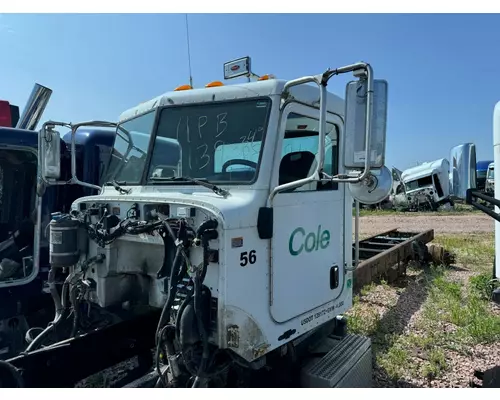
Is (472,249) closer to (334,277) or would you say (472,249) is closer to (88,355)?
(334,277)

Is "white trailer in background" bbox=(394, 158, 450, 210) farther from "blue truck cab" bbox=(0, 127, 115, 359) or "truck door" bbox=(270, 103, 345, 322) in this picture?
"blue truck cab" bbox=(0, 127, 115, 359)

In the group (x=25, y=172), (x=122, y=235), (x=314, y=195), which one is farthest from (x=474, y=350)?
(x=25, y=172)

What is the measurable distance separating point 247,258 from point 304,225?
70cm

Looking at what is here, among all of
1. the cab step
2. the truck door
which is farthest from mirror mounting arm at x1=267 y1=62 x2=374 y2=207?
the cab step

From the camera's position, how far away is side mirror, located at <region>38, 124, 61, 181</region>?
11.7 ft

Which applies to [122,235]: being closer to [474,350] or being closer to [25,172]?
[25,172]

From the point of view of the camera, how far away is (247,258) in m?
2.50

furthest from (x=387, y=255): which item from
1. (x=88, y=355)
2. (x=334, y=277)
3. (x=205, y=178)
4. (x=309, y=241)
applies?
(x=88, y=355)

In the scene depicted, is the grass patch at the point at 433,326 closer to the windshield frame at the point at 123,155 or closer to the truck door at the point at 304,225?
the truck door at the point at 304,225

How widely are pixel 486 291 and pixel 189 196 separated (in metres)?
5.41

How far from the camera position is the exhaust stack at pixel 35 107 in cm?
489

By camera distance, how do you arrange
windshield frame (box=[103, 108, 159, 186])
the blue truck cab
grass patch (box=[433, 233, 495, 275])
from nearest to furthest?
windshield frame (box=[103, 108, 159, 186]) < the blue truck cab < grass patch (box=[433, 233, 495, 275])

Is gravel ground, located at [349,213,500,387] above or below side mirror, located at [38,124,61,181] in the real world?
below

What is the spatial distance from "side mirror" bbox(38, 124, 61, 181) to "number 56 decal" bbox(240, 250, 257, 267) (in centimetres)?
213
